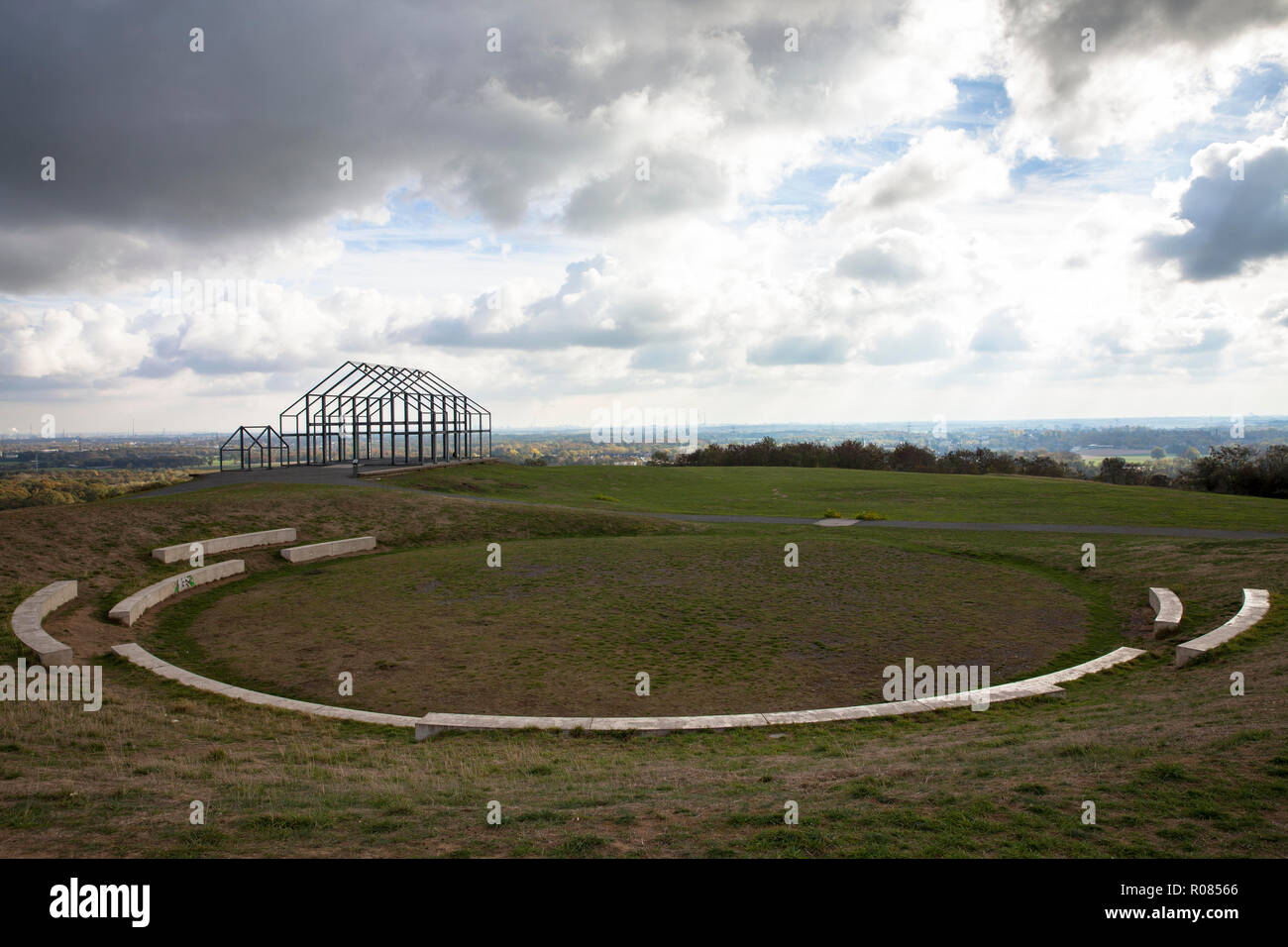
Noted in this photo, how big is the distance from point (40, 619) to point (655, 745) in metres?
11.4

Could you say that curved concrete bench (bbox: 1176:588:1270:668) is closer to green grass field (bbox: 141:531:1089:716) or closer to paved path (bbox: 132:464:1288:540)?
green grass field (bbox: 141:531:1089:716)

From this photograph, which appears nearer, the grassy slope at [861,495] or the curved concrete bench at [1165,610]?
the curved concrete bench at [1165,610]

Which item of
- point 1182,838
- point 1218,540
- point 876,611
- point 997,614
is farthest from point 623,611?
point 1218,540

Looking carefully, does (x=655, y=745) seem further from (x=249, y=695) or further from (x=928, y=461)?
(x=928, y=461)

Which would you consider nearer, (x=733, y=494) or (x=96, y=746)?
(x=96, y=746)

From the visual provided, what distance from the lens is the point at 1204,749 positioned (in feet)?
20.2

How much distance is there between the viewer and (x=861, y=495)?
37.8 meters

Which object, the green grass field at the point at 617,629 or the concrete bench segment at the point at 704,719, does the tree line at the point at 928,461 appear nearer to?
the green grass field at the point at 617,629

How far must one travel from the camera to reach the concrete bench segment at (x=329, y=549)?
20375 mm

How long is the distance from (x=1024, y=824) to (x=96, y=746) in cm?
888

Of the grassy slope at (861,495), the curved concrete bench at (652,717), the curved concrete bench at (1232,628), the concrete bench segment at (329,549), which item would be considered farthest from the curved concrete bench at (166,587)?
the curved concrete bench at (1232,628)

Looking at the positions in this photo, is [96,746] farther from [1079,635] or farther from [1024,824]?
[1079,635]

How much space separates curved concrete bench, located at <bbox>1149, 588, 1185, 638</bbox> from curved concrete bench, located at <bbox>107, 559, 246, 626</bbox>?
19102 millimetres

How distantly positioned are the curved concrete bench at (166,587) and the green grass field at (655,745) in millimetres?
410
